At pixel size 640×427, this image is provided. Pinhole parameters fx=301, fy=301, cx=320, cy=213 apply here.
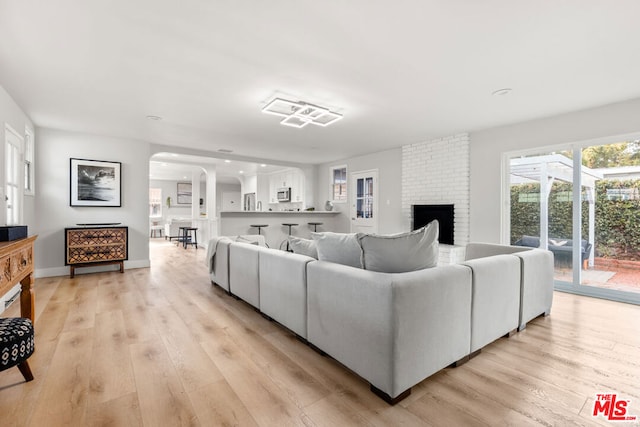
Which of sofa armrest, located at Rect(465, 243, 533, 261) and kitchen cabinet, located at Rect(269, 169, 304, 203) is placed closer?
sofa armrest, located at Rect(465, 243, 533, 261)

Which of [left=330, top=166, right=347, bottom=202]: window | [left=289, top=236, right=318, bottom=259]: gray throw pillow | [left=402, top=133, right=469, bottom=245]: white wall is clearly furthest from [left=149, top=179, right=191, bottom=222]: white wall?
[left=289, top=236, right=318, bottom=259]: gray throw pillow

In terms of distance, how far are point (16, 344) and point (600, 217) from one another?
18.6 ft

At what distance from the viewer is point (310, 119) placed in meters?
3.81

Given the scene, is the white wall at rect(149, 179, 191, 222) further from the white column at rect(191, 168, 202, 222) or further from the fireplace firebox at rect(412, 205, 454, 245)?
the fireplace firebox at rect(412, 205, 454, 245)

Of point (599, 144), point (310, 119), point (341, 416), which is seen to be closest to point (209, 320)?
point (341, 416)

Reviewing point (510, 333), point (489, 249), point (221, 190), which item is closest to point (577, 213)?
point (489, 249)

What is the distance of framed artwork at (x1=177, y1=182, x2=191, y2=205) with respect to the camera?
12.7 meters

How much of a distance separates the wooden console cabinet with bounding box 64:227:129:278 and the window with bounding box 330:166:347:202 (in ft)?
15.5

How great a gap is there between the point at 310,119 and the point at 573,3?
257cm

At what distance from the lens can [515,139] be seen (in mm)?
4480

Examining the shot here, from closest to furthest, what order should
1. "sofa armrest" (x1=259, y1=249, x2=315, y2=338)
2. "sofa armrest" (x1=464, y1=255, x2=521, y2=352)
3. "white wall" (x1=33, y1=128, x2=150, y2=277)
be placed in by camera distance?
"sofa armrest" (x1=464, y1=255, x2=521, y2=352) < "sofa armrest" (x1=259, y1=249, x2=315, y2=338) < "white wall" (x1=33, y1=128, x2=150, y2=277)

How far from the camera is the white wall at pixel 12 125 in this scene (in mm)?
3164

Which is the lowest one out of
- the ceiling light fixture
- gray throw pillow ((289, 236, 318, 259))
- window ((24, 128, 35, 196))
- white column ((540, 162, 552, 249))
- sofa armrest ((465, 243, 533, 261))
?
sofa armrest ((465, 243, 533, 261))

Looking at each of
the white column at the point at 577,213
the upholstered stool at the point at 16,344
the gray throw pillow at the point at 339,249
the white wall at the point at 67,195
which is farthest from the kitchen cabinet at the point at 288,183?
the upholstered stool at the point at 16,344
